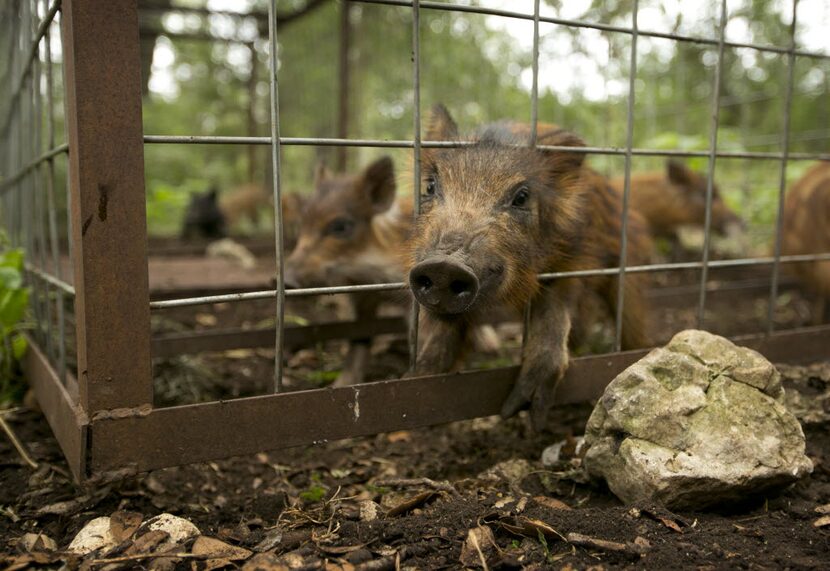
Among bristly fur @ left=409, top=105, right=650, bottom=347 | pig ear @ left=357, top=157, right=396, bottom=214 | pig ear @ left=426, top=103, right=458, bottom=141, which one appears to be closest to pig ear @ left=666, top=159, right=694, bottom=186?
pig ear @ left=357, top=157, right=396, bottom=214

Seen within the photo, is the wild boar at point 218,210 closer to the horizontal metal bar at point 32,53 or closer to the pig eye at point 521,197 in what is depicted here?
the horizontal metal bar at point 32,53

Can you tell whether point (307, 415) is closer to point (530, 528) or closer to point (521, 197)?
point (530, 528)

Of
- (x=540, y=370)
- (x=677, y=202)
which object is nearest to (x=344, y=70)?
(x=677, y=202)

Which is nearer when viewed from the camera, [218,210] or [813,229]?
[813,229]

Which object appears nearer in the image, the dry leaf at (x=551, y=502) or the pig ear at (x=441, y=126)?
the dry leaf at (x=551, y=502)

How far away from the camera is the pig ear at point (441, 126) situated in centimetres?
326

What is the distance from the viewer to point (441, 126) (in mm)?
3326

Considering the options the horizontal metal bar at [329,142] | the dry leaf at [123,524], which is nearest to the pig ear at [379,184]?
the horizontal metal bar at [329,142]

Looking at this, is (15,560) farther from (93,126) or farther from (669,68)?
(669,68)

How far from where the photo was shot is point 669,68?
10.8 m

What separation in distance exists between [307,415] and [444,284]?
0.68 m

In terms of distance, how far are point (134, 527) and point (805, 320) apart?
614cm

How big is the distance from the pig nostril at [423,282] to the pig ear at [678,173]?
284 inches

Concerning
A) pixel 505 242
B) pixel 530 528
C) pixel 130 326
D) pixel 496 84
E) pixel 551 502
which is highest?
pixel 496 84
